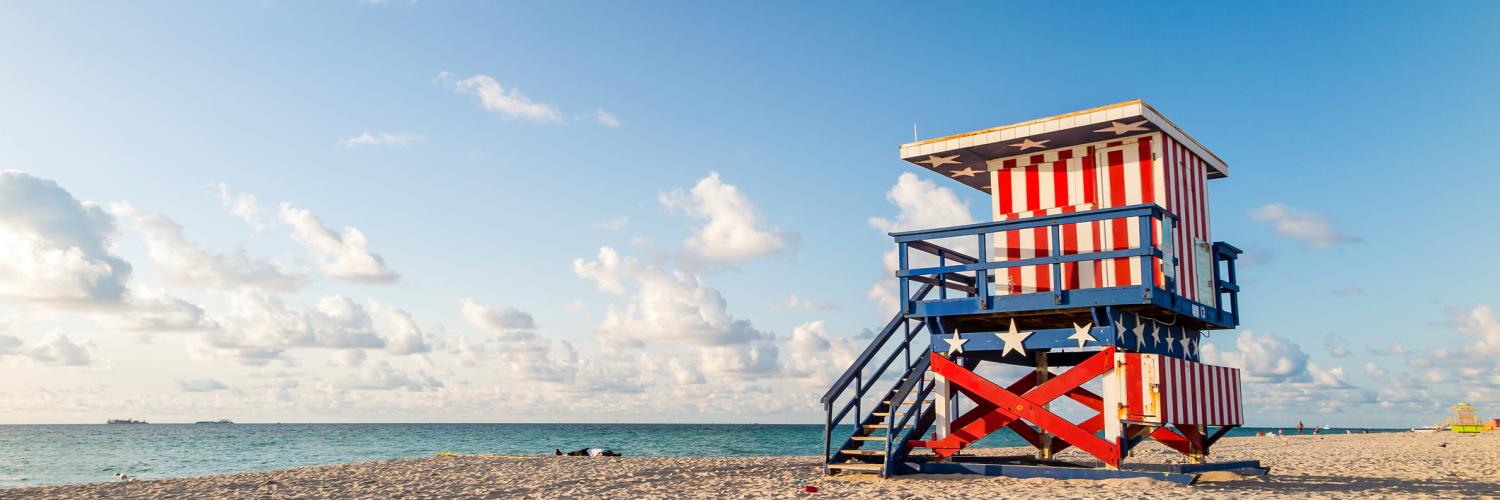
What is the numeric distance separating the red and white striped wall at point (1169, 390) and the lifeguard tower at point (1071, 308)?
2 centimetres

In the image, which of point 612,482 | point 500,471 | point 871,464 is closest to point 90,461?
point 500,471

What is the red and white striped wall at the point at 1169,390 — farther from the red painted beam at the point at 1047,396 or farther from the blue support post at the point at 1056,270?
the blue support post at the point at 1056,270

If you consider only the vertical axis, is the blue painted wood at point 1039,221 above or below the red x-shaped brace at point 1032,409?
above

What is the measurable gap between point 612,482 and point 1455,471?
49.4 ft

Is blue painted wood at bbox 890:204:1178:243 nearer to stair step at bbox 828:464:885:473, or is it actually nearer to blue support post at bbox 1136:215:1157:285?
blue support post at bbox 1136:215:1157:285

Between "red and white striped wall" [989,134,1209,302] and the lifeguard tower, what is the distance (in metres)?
0.02

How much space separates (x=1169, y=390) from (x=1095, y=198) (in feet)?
9.02

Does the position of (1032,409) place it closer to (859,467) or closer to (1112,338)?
(1112,338)

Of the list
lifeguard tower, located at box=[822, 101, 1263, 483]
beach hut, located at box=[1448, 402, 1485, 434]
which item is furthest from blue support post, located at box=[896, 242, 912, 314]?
beach hut, located at box=[1448, 402, 1485, 434]

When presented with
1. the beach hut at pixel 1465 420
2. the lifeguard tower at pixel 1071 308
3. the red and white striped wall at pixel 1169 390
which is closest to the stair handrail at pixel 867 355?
the lifeguard tower at pixel 1071 308

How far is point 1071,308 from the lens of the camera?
39.8ft

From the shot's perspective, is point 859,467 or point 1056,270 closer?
point 1056,270

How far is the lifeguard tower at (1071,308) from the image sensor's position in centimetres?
1196

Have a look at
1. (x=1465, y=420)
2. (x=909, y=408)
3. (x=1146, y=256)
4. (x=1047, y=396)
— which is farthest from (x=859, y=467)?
(x=1465, y=420)
